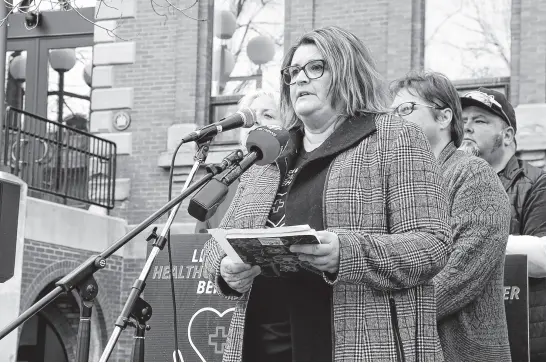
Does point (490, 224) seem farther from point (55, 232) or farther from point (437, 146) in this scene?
point (55, 232)

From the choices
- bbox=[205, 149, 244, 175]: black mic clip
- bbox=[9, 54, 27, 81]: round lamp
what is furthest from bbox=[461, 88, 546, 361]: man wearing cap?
bbox=[9, 54, 27, 81]: round lamp

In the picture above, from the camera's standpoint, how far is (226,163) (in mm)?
4273

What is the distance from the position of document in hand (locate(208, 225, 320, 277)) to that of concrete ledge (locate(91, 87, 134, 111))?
11.5 meters

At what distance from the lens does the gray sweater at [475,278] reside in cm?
464

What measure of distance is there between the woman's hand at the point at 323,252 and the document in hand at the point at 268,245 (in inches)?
1.2

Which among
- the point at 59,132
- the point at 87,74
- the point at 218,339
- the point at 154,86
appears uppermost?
the point at 87,74

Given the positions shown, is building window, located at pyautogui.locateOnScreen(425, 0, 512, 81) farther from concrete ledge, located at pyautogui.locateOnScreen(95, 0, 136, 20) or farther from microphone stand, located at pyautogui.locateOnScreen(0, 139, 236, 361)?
microphone stand, located at pyautogui.locateOnScreen(0, 139, 236, 361)

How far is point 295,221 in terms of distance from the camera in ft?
13.4

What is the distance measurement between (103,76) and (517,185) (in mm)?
10389

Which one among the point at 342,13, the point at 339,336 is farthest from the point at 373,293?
the point at 342,13

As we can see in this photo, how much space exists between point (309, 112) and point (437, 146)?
1137mm

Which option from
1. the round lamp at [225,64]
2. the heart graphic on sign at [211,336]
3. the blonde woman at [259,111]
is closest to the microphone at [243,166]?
the heart graphic on sign at [211,336]

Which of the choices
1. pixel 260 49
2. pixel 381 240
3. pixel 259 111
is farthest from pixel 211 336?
pixel 260 49

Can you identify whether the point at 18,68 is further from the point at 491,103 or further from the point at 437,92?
the point at 437,92
